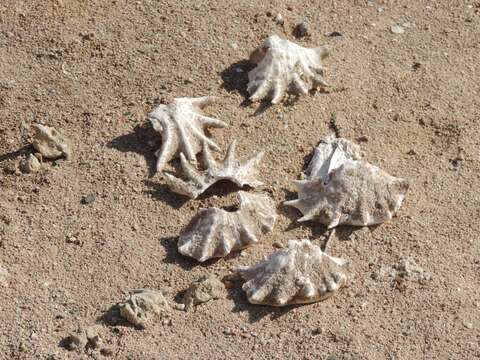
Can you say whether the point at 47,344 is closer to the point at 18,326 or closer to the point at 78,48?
the point at 18,326

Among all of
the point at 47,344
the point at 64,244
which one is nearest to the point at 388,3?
the point at 64,244

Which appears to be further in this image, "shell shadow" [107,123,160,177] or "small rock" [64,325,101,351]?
"shell shadow" [107,123,160,177]

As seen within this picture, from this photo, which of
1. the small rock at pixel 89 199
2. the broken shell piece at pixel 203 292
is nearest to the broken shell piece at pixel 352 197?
the broken shell piece at pixel 203 292

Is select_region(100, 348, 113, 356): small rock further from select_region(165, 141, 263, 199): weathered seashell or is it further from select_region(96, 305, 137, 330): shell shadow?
select_region(165, 141, 263, 199): weathered seashell

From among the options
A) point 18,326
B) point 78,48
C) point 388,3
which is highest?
point 388,3

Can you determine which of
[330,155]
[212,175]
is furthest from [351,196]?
[212,175]

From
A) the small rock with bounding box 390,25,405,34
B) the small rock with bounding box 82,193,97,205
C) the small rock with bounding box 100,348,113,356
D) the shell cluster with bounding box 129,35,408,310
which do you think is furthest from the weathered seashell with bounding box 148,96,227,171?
the small rock with bounding box 390,25,405,34

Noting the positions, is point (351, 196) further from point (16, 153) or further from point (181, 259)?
point (16, 153)
